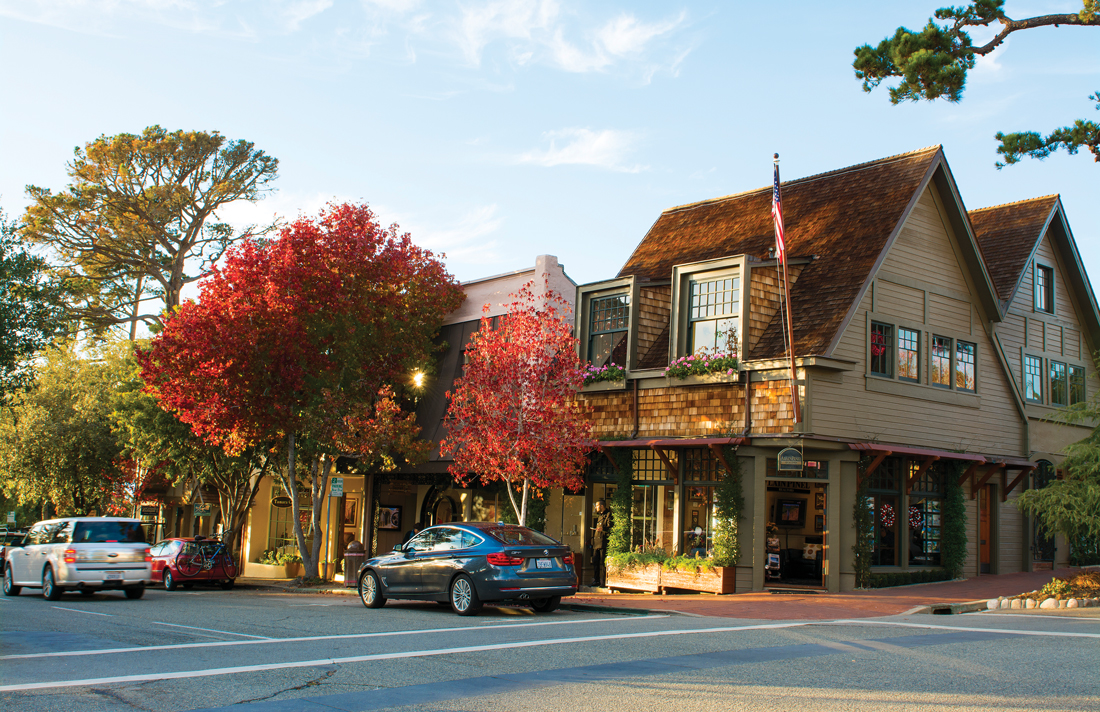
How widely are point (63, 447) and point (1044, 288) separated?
1289 inches

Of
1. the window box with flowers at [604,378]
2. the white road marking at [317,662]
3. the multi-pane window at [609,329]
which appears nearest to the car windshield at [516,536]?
the white road marking at [317,662]

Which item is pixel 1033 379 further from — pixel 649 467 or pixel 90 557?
pixel 90 557

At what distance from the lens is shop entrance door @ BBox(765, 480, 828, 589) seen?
21.6 m

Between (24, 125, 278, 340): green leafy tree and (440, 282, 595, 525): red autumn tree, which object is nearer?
(440, 282, 595, 525): red autumn tree

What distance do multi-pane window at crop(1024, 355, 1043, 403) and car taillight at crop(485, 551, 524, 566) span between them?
54.8 ft

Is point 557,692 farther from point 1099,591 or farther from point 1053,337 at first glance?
point 1053,337

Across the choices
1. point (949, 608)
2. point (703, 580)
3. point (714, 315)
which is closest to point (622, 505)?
point (703, 580)

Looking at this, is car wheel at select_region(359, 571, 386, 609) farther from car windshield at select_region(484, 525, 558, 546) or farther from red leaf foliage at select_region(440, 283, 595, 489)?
red leaf foliage at select_region(440, 283, 595, 489)

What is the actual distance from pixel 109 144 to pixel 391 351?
18351mm

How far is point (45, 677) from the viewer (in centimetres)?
874

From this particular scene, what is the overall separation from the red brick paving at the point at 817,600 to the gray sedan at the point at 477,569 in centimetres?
215

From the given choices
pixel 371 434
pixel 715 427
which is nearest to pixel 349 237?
pixel 371 434

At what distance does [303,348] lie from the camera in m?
22.9

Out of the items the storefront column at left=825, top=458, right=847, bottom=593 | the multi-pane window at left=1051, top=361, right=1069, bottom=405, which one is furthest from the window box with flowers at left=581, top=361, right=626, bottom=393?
the multi-pane window at left=1051, top=361, right=1069, bottom=405
